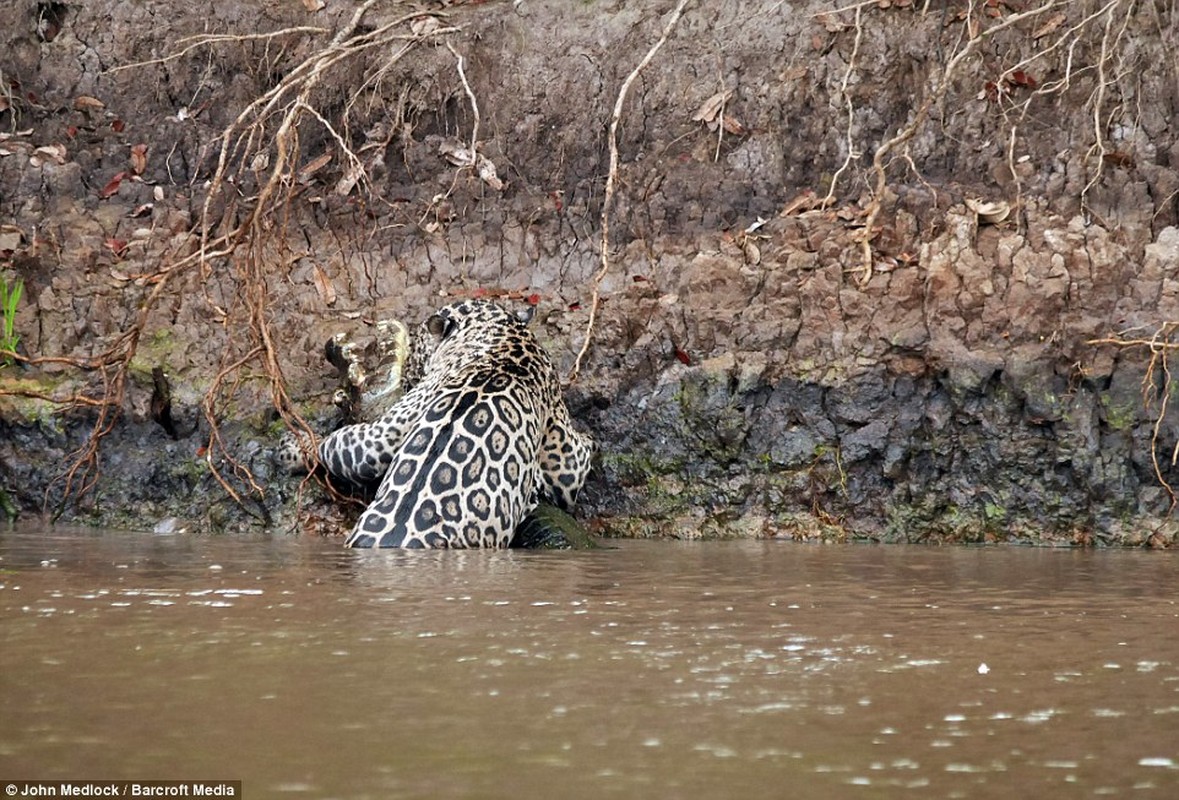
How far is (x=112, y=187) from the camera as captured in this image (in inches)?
370

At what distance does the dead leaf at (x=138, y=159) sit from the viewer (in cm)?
950

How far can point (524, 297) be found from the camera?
877cm

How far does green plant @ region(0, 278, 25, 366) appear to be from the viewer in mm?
8297

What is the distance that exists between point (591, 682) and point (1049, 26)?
6773 millimetres

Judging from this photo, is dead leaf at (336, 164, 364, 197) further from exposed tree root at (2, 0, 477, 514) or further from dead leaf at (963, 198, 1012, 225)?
dead leaf at (963, 198, 1012, 225)

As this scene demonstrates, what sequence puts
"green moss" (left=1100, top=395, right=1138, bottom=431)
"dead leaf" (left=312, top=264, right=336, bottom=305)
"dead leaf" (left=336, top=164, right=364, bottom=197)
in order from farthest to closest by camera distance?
"dead leaf" (left=336, top=164, right=364, bottom=197), "dead leaf" (left=312, top=264, right=336, bottom=305), "green moss" (left=1100, top=395, right=1138, bottom=431)

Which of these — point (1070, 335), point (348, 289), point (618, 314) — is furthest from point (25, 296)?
point (1070, 335)

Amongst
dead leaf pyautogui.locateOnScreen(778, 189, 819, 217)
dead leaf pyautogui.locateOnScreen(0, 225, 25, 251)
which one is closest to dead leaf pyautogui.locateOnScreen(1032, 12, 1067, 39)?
dead leaf pyautogui.locateOnScreen(778, 189, 819, 217)

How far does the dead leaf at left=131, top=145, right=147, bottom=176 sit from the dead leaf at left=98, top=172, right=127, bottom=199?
9cm

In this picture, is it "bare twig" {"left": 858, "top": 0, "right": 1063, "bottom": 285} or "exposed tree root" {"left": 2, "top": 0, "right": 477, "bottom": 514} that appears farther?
"exposed tree root" {"left": 2, "top": 0, "right": 477, "bottom": 514}

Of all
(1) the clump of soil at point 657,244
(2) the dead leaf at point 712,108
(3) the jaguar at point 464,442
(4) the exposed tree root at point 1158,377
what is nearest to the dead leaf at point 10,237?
(1) the clump of soil at point 657,244

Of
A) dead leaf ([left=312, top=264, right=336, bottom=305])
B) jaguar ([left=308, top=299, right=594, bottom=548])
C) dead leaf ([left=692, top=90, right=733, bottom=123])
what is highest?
dead leaf ([left=692, top=90, right=733, bottom=123])

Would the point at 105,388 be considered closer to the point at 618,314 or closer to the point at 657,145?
the point at 618,314

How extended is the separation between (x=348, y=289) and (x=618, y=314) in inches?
68.9
